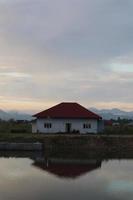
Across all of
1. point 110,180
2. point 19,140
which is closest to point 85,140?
point 19,140

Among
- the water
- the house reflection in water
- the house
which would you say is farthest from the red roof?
the house reflection in water

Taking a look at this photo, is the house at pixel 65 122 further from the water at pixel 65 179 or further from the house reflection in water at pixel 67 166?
the house reflection in water at pixel 67 166

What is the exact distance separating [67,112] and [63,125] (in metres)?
1.59

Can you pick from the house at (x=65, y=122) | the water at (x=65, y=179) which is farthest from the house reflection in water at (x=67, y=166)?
the house at (x=65, y=122)

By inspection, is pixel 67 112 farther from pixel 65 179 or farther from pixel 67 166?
pixel 65 179

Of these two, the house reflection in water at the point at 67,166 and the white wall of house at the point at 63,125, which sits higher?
the white wall of house at the point at 63,125

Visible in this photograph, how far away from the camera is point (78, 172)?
29500 mm

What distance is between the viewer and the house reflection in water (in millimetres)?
28812

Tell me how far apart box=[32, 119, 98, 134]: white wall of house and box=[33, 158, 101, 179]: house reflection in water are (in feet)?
55.0

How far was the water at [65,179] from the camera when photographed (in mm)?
20125

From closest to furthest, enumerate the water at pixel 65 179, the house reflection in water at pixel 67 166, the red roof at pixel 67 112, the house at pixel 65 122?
the water at pixel 65 179 < the house reflection in water at pixel 67 166 < the house at pixel 65 122 < the red roof at pixel 67 112

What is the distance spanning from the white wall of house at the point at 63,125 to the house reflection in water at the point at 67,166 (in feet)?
55.0

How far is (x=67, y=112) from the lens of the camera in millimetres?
54281

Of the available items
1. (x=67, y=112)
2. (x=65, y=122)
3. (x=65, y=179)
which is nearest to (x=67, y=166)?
(x=65, y=179)
